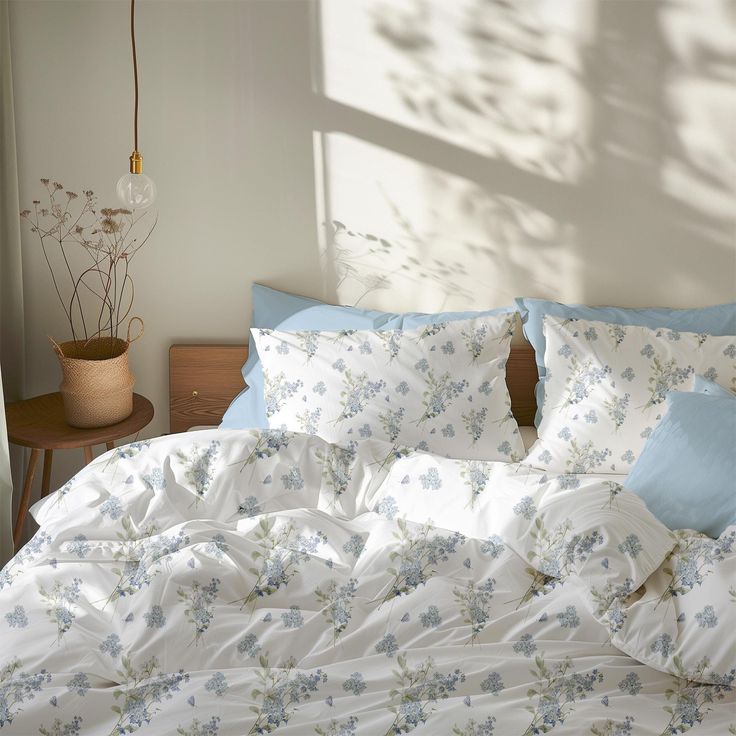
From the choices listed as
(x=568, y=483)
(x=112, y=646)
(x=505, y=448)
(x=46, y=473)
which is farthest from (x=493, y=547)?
(x=46, y=473)

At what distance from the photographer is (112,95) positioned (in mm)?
2666

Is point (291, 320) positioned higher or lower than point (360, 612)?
higher

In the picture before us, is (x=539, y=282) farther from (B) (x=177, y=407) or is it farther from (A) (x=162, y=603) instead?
(A) (x=162, y=603)

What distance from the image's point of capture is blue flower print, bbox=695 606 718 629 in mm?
1528

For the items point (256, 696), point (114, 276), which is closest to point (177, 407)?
point (114, 276)

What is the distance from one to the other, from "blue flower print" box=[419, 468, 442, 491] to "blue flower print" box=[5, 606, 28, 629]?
3.03 ft

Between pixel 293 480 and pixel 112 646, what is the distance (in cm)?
63

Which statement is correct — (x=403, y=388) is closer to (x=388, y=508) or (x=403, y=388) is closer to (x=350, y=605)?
(x=388, y=508)

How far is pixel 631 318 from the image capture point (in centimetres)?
271

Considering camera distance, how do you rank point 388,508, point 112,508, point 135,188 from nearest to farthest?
point 112,508 < point 388,508 < point 135,188

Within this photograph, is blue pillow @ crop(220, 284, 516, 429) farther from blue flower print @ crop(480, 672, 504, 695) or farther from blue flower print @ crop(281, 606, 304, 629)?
blue flower print @ crop(480, 672, 504, 695)

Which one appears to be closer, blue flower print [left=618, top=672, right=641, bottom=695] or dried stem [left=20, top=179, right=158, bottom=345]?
blue flower print [left=618, top=672, right=641, bottom=695]

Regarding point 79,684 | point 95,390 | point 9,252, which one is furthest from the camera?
point 9,252

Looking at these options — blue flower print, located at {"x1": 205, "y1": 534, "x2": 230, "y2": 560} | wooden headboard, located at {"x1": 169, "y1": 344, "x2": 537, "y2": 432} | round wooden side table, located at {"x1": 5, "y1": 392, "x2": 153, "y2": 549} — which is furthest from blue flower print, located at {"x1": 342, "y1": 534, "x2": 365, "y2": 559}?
wooden headboard, located at {"x1": 169, "y1": 344, "x2": 537, "y2": 432}
